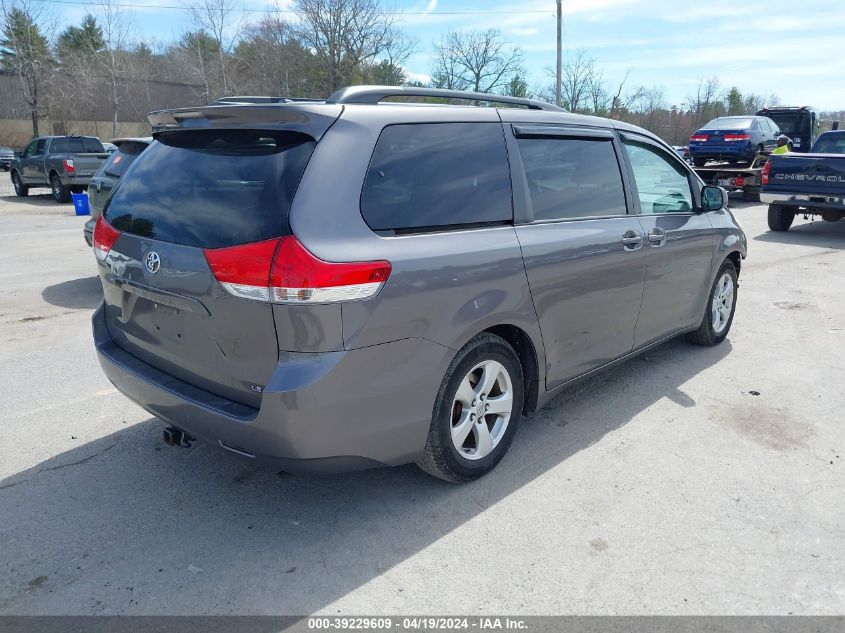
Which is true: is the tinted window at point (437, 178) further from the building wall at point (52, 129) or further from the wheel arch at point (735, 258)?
the building wall at point (52, 129)

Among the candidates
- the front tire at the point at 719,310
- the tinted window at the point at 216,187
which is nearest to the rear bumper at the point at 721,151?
the front tire at the point at 719,310

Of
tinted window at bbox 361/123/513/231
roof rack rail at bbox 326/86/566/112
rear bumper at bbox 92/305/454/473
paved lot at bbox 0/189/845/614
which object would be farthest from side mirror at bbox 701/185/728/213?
rear bumper at bbox 92/305/454/473

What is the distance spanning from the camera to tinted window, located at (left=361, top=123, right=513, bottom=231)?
290cm

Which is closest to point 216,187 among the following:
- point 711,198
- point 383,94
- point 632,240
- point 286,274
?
point 286,274

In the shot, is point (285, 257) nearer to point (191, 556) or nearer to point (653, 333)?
point (191, 556)

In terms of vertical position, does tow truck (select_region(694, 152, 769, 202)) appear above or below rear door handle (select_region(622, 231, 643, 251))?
above

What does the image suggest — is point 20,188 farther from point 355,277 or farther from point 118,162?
point 355,277

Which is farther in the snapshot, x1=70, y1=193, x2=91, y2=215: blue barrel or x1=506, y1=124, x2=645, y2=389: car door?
x1=70, y1=193, x2=91, y2=215: blue barrel

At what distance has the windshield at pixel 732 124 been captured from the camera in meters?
18.5

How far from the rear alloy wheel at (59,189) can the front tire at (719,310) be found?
18.8 metres

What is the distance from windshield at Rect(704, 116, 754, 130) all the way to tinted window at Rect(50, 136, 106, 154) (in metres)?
18.6

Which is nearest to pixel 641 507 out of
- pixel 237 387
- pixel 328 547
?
pixel 328 547

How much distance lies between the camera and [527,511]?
3238 mm

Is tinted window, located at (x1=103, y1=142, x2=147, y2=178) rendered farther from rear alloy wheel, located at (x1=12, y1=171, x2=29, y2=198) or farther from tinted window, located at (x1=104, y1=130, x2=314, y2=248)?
rear alloy wheel, located at (x1=12, y1=171, x2=29, y2=198)
